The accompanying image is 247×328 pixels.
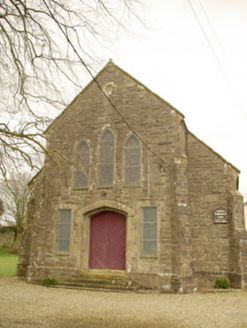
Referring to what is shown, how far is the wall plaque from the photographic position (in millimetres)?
13664

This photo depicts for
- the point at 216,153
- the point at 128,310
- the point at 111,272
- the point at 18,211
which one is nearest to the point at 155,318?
the point at 128,310

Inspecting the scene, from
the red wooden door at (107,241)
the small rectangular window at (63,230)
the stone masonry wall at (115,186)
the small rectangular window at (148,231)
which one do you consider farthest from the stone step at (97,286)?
the small rectangular window at (63,230)

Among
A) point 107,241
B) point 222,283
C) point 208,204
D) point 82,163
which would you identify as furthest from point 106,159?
point 222,283

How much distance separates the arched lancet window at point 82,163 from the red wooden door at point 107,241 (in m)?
1.57

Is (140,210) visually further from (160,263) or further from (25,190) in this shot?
(25,190)

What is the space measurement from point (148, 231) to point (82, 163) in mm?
4373

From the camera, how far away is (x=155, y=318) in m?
7.65

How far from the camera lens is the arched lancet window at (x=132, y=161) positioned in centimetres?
1328

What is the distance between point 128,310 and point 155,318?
3.54 feet

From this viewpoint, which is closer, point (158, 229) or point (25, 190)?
point (158, 229)

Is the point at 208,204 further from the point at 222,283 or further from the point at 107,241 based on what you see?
the point at 107,241

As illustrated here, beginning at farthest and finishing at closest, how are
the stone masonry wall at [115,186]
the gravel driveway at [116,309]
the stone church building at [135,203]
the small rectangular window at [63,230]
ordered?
the small rectangular window at [63,230]
the stone masonry wall at [115,186]
the stone church building at [135,203]
the gravel driveway at [116,309]

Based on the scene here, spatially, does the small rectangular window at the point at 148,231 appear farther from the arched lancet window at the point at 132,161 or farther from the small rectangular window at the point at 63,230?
the small rectangular window at the point at 63,230

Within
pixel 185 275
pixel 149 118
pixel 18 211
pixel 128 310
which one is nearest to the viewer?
pixel 128 310
